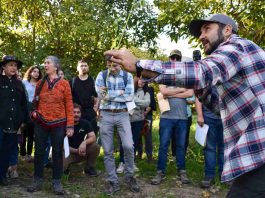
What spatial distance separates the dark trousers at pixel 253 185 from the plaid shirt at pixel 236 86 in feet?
0.21

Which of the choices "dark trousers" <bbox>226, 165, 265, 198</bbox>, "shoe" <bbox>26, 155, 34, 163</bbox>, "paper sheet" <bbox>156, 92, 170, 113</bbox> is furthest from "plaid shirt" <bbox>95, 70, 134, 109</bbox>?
"dark trousers" <bbox>226, 165, 265, 198</bbox>

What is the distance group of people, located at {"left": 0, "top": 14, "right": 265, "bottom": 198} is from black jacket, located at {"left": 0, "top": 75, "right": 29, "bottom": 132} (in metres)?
0.01

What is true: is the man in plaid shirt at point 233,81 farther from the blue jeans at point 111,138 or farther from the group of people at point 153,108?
the blue jeans at point 111,138

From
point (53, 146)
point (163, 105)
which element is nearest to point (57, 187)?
point (53, 146)

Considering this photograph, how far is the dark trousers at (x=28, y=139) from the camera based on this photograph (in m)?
7.64

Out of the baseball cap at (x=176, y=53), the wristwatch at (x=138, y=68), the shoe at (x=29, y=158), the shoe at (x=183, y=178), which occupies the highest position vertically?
the baseball cap at (x=176, y=53)

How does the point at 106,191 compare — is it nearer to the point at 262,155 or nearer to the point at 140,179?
the point at 140,179

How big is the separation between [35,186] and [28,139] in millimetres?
2059

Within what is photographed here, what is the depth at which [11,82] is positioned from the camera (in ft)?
19.7

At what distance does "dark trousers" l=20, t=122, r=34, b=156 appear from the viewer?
7645mm

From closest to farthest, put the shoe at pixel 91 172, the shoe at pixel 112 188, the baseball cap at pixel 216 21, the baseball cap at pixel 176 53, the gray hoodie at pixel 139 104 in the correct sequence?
the baseball cap at pixel 216 21
the shoe at pixel 112 188
the baseball cap at pixel 176 53
the shoe at pixel 91 172
the gray hoodie at pixel 139 104

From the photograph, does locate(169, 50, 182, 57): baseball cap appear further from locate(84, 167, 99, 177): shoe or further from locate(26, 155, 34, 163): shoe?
locate(26, 155, 34, 163): shoe

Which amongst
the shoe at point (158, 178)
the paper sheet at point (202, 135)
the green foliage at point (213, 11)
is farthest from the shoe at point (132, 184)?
the green foliage at point (213, 11)

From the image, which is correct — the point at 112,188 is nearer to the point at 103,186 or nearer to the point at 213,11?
the point at 103,186
